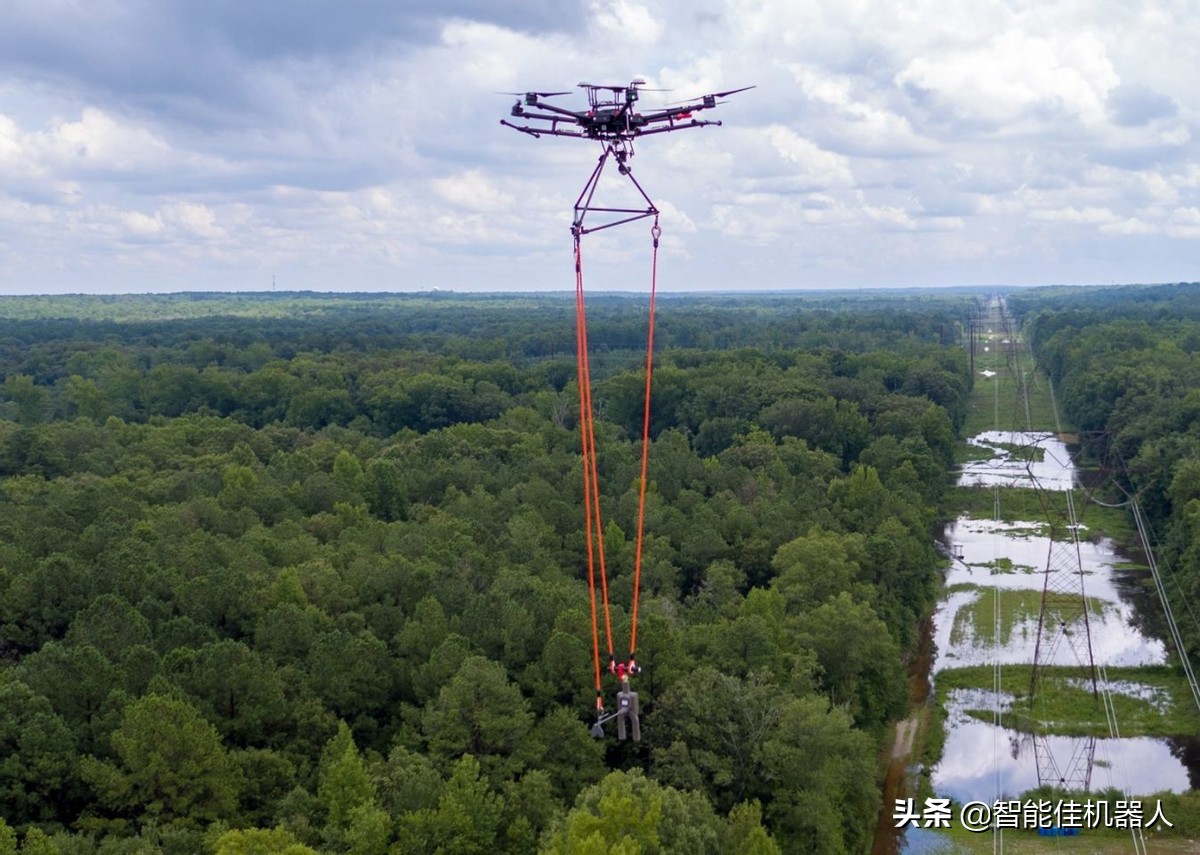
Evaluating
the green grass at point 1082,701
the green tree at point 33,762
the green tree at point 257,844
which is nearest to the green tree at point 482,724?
the green tree at point 257,844

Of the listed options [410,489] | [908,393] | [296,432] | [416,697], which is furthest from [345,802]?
[908,393]

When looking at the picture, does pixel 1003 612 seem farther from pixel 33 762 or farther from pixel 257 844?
pixel 33 762

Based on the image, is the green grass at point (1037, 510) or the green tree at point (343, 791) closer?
the green tree at point (343, 791)

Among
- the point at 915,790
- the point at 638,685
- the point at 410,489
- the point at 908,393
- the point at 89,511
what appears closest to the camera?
the point at 638,685

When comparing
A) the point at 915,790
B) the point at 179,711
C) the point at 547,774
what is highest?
the point at 179,711

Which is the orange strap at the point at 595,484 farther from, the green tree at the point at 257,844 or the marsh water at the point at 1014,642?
the marsh water at the point at 1014,642

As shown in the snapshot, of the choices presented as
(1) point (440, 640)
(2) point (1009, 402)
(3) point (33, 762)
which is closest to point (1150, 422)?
(2) point (1009, 402)

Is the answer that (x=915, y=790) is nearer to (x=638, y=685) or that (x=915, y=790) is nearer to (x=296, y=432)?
(x=638, y=685)
